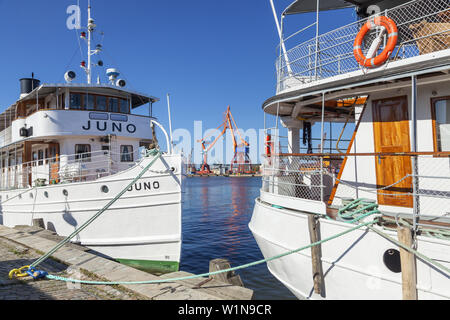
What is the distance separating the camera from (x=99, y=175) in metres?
9.87

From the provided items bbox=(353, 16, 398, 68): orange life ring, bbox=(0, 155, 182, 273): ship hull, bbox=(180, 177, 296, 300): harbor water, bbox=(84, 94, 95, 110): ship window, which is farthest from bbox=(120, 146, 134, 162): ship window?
bbox=(353, 16, 398, 68): orange life ring

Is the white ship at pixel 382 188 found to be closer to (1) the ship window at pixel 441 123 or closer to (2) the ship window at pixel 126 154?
(1) the ship window at pixel 441 123

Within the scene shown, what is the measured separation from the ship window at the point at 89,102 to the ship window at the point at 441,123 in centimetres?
1070

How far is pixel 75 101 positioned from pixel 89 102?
1.56 feet

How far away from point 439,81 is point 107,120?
32.9 ft

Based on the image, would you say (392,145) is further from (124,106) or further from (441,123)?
(124,106)

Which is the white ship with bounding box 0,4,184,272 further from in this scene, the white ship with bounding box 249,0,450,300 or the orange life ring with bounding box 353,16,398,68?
the orange life ring with bounding box 353,16,398,68

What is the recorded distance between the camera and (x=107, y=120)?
11.2m

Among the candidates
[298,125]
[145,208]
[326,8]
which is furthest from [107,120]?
[326,8]

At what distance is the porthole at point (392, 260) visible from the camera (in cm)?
414

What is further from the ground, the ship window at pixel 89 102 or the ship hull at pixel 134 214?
the ship window at pixel 89 102

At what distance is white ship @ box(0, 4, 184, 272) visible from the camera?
866cm

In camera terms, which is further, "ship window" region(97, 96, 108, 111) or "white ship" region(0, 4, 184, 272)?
"ship window" region(97, 96, 108, 111)

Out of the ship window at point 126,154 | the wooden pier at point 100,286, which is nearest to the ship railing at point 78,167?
the ship window at point 126,154
